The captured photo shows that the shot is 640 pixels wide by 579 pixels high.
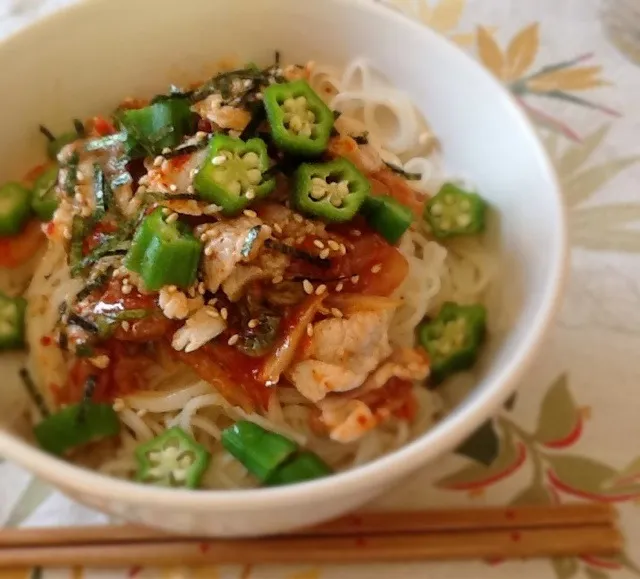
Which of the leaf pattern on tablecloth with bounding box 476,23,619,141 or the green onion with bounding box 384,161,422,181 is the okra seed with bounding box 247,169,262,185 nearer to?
the green onion with bounding box 384,161,422,181

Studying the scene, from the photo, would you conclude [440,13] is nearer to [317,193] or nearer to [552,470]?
[317,193]

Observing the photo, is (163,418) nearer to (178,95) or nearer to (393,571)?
(393,571)

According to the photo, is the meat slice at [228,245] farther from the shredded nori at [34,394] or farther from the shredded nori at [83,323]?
the shredded nori at [34,394]

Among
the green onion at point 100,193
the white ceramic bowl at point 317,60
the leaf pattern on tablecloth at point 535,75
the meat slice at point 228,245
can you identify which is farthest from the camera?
the leaf pattern on tablecloth at point 535,75

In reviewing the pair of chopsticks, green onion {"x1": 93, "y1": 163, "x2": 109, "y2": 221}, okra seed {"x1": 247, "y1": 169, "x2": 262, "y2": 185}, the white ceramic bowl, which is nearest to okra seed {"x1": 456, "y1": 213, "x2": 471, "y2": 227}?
the white ceramic bowl

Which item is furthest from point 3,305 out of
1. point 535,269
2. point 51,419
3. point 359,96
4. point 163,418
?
point 535,269

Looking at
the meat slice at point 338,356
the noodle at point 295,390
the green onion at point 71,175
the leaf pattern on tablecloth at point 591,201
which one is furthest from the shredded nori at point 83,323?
the leaf pattern on tablecloth at point 591,201
